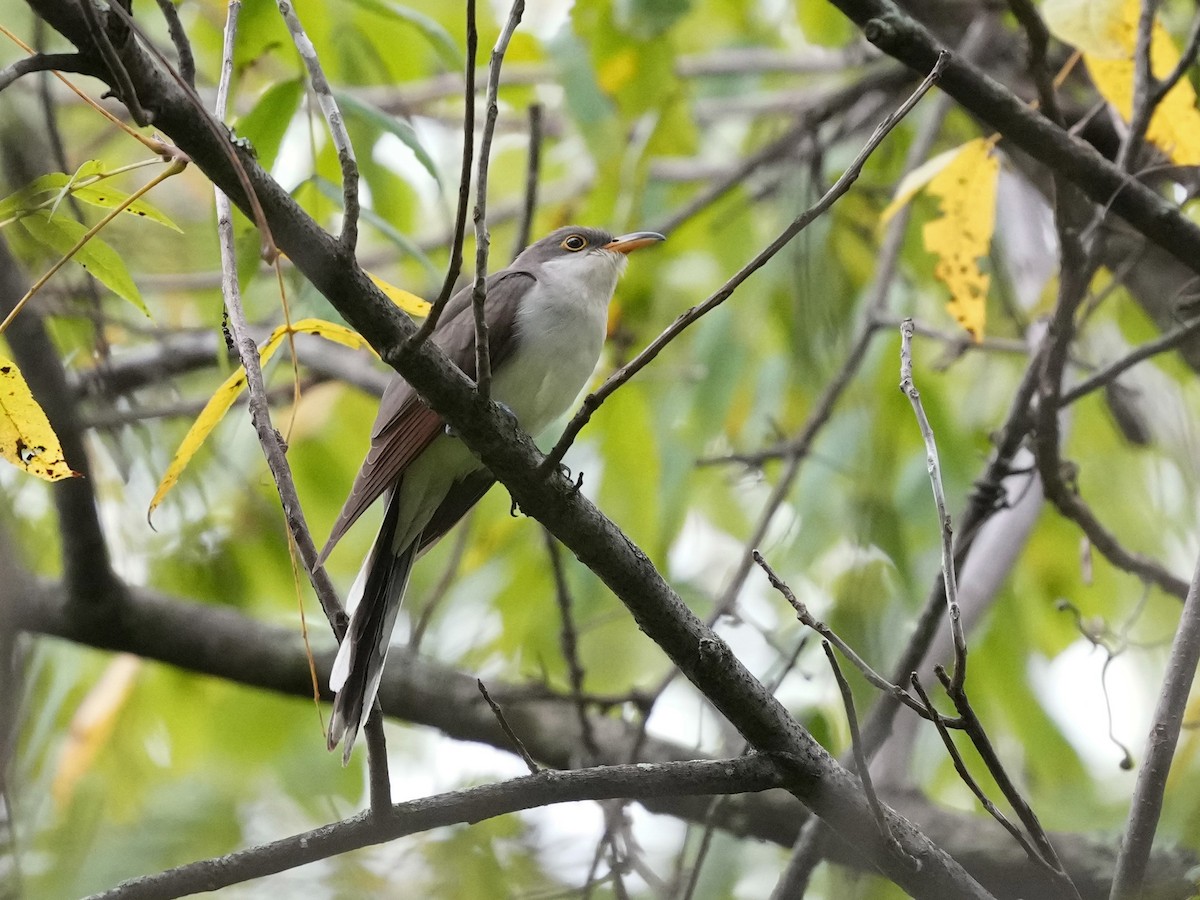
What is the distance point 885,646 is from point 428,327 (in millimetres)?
2218

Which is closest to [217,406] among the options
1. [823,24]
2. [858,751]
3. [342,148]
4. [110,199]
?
[110,199]

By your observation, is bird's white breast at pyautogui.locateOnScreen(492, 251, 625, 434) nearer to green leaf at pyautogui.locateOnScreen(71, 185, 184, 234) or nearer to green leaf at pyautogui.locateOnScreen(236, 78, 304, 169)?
green leaf at pyautogui.locateOnScreen(236, 78, 304, 169)

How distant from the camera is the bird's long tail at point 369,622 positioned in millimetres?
3045

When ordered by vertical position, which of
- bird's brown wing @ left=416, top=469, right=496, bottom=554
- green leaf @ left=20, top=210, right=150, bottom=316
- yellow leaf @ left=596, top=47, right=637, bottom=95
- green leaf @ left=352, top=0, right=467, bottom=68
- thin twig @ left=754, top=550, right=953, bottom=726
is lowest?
thin twig @ left=754, top=550, right=953, bottom=726

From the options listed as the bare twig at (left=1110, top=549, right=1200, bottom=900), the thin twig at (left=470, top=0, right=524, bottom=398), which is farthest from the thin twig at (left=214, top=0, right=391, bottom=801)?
the bare twig at (left=1110, top=549, right=1200, bottom=900)

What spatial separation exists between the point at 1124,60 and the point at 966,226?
1.80 feet

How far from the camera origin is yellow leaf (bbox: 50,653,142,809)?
4812 millimetres

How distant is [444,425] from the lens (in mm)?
3537

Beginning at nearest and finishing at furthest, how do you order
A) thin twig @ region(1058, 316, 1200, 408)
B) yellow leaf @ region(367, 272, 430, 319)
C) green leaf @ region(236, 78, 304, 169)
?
1. yellow leaf @ region(367, 272, 430, 319)
2. green leaf @ region(236, 78, 304, 169)
3. thin twig @ region(1058, 316, 1200, 408)

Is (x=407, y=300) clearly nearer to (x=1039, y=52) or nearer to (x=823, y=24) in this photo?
(x=1039, y=52)

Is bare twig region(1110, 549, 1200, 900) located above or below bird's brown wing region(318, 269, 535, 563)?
below

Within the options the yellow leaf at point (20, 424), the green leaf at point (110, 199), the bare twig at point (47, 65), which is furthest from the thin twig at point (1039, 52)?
the yellow leaf at point (20, 424)

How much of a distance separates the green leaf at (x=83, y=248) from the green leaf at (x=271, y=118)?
79 centimetres

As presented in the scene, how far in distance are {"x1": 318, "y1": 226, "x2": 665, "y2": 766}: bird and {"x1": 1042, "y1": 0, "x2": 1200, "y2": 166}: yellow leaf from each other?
1.67 metres
